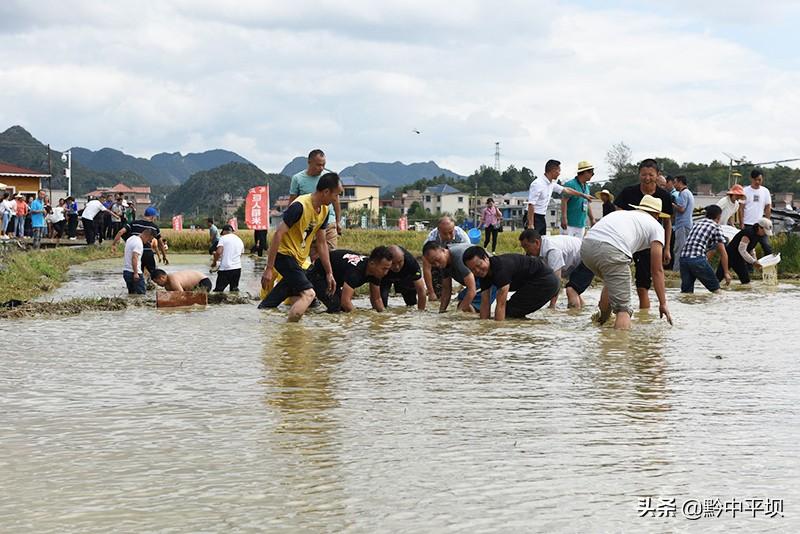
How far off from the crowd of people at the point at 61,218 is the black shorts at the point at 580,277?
17.1 metres

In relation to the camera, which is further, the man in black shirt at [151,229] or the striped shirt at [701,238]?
the man in black shirt at [151,229]

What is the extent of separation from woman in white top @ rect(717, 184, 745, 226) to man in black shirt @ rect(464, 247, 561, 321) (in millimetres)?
7303

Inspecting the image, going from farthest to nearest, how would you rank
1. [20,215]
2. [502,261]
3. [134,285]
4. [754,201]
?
[20,215] → [754,201] → [134,285] → [502,261]

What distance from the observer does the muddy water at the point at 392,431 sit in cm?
359

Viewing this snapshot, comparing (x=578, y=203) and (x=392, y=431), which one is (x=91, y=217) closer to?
(x=578, y=203)

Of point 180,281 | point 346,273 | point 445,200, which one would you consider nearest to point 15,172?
point 180,281

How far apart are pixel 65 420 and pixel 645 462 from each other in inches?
112

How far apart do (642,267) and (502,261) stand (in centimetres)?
157

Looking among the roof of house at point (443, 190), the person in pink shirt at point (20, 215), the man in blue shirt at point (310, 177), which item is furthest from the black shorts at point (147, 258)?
the roof of house at point (443, 190)

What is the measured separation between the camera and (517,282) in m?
10.3

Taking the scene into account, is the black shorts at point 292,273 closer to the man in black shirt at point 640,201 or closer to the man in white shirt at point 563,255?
the man in white shirt at point 563,255

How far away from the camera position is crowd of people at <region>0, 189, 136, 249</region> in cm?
2714

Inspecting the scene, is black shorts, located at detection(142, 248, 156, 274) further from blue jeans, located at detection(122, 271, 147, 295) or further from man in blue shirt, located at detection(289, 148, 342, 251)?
man in blue shirt, located at detection(289, 148, 342, 251)

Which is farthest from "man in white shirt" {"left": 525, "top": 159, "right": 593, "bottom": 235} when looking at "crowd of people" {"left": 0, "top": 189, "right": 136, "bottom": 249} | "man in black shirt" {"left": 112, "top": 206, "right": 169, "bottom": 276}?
"crowd of people" {"left": 0, "top": 189, "right": 136, "bottom": 249}
